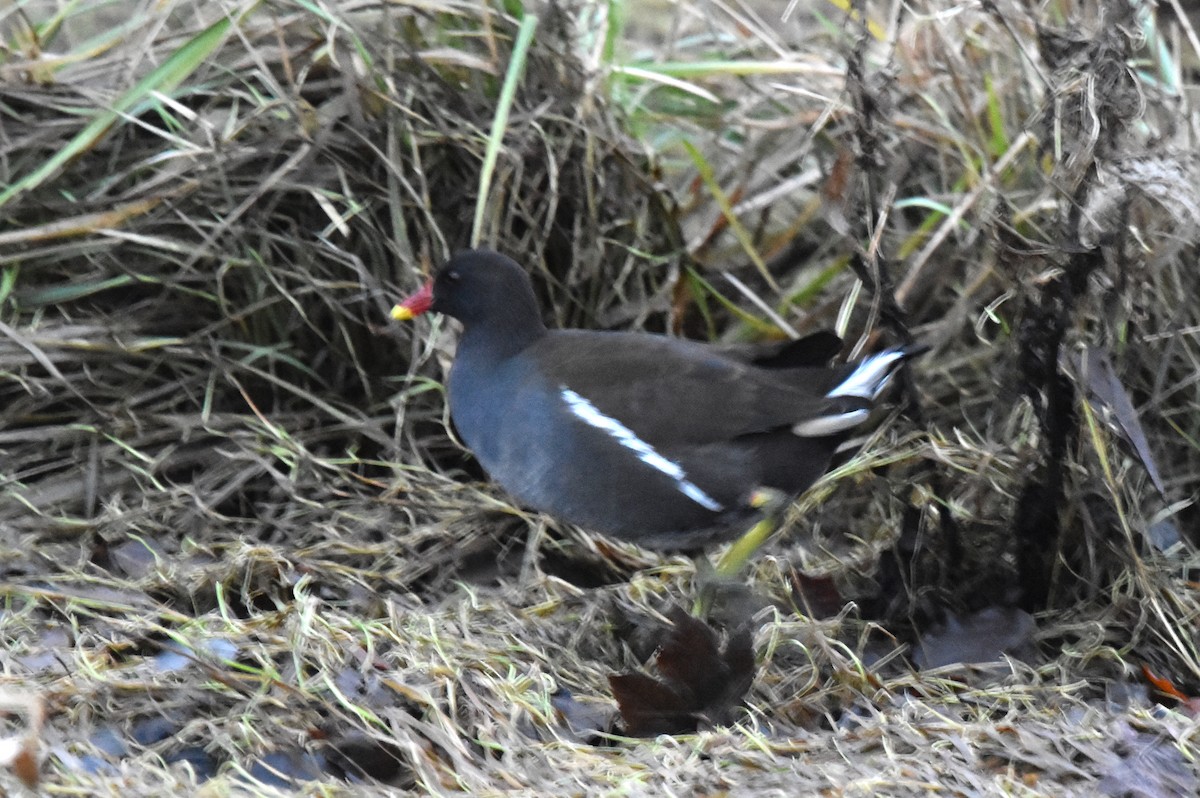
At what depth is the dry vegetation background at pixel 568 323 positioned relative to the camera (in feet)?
7.09

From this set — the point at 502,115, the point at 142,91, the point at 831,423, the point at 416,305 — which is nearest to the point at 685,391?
the point at 831,423

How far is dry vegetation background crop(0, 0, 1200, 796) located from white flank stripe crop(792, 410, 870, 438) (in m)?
0.13

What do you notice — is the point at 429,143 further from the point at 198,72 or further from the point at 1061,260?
the point at 1061,260

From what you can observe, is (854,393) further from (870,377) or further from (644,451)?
(644,451)

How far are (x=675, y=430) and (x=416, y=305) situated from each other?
0.73m

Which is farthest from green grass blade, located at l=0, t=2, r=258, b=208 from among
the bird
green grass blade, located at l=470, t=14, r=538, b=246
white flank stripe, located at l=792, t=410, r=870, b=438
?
white flank stripe, located at l=792, t=410, r=870, b=438

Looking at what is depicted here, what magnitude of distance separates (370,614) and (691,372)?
2.55 ft

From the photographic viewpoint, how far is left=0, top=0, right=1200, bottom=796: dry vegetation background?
216 centimetres

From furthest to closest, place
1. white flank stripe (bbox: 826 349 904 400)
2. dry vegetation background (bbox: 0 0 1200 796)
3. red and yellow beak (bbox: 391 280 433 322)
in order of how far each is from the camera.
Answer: red and yellow beak (bbox: 391 280 433 322) < white flank stripe (bbox: 826 349 904 400) < dry vegetation background (bbox: 0 0 1200 796)

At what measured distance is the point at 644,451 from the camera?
2803 mm

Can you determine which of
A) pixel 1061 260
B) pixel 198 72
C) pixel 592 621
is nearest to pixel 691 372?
pixel 592 621

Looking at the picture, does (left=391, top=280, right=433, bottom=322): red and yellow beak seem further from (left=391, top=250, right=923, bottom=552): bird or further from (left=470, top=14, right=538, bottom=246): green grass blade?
(left=391, top=250, right=923, bottom=552): bird

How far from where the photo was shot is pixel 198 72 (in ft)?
11.4

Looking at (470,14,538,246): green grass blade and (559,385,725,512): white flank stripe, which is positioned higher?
(470,14,538,246): green grass blade
